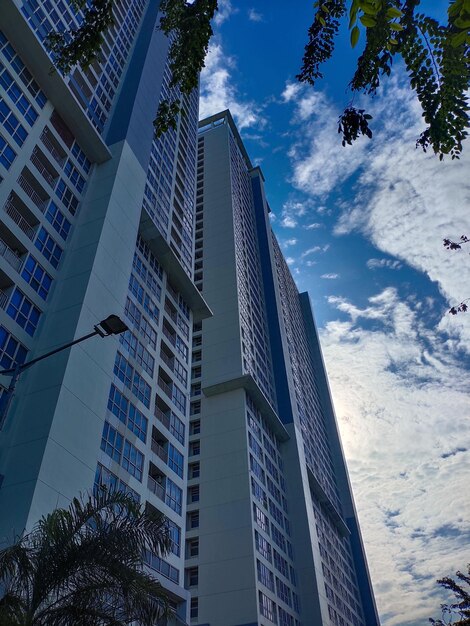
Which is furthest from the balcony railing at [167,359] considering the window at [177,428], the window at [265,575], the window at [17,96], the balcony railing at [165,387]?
the window at [265,575]

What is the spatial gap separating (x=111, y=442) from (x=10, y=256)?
11.5m

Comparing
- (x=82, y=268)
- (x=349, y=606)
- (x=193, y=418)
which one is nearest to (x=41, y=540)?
(x=82, y=268)

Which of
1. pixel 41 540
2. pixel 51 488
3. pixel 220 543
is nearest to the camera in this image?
pixel 41 540

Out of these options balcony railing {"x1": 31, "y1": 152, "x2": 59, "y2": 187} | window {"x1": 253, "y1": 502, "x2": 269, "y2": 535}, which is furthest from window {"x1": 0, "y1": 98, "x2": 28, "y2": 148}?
window {"x1": 253, "y1": 502, "x2": 269, "y2": 535}

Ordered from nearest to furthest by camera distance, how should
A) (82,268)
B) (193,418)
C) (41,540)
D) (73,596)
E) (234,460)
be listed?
(73,596)
(41,540)
(82,268)
(234,460)
(193,418)

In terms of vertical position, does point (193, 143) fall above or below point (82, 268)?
above

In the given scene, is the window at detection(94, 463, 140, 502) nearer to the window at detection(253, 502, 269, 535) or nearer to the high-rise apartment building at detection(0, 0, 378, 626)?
the high-rise apartment building at detection(0, 0, 378, 626)

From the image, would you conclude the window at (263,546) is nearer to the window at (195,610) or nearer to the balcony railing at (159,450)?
the window at (195,610)

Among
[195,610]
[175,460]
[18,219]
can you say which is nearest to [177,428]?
[175,460]

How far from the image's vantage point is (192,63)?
26.5 ft

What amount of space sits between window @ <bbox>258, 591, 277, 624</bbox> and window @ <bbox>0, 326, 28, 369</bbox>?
31.6 metres

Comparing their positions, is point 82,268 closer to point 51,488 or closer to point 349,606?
point 51,488

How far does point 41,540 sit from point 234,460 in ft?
131

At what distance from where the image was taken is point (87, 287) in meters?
28.4
